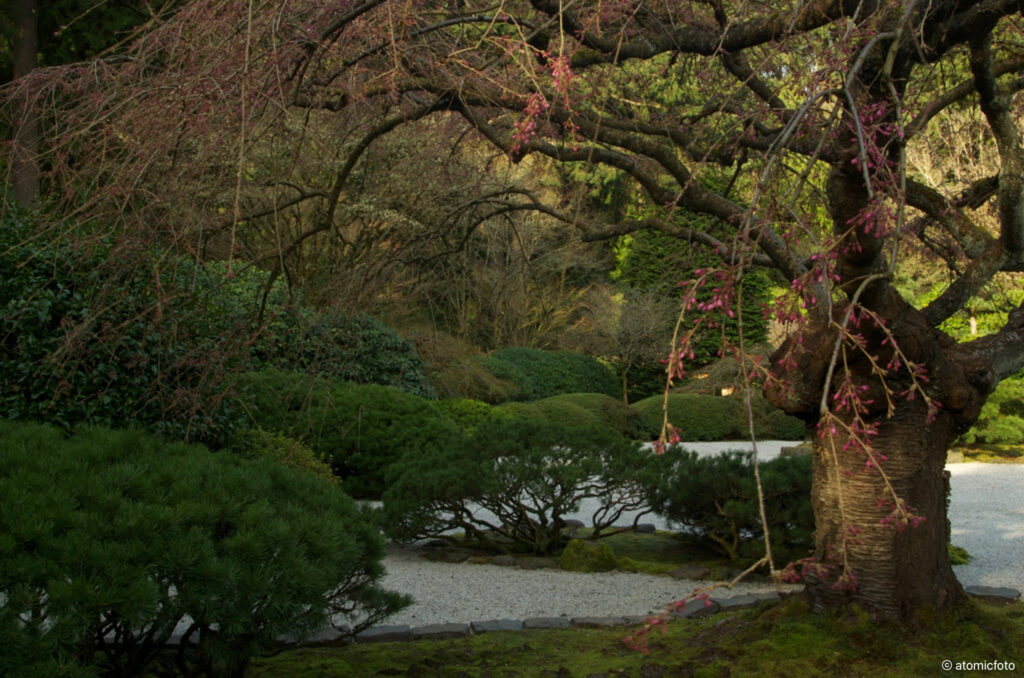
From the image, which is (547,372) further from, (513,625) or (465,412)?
(513,625)

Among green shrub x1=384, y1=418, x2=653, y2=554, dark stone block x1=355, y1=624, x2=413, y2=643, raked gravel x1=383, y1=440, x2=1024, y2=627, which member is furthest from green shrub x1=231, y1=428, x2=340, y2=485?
dark stone block x1=355, y1=624, x2=413, y2=643

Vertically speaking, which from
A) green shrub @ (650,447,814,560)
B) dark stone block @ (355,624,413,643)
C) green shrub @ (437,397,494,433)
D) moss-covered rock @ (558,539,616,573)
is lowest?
dark stone block @ (355,624,413,643)

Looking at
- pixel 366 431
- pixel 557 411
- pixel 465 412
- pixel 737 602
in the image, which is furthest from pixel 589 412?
pixel 737 602

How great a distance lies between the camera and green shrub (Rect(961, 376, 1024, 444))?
11.5 m

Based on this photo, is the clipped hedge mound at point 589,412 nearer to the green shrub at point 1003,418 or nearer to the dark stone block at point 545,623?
the green shrub at point 1003,418

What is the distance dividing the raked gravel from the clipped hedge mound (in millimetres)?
5930

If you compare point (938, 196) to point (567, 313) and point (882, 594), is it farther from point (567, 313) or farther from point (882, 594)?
point (567, 313)

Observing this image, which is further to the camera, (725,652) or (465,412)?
(465,412)

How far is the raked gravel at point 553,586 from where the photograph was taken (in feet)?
15.2

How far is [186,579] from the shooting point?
8.38ft

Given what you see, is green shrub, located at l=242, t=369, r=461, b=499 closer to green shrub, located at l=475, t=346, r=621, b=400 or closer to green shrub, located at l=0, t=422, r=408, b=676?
green shrub, located at l=0, t=422, r=408, b=676

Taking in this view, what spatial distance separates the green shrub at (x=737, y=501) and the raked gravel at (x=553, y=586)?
0.39 metres

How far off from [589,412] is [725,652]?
9.54 meters

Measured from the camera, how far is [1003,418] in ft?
38.5
